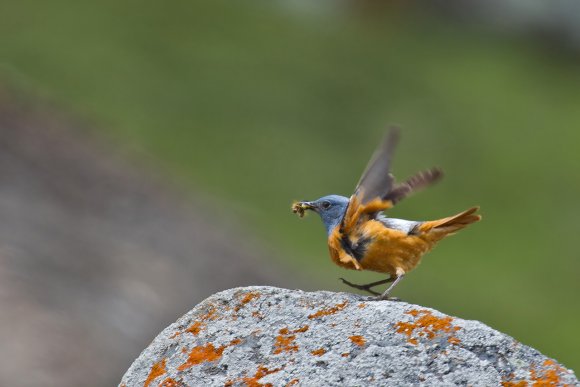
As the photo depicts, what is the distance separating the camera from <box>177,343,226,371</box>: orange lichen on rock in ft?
20.7

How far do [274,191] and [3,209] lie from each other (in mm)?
10236

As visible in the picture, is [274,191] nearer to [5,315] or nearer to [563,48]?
[5,315]

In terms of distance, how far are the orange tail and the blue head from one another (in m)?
0.54

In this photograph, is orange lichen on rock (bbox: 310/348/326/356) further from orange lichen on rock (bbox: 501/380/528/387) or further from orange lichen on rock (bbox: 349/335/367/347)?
orange lichen on rock (bbox: 501/380/528/387)

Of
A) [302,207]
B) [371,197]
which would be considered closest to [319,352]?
[371,197]

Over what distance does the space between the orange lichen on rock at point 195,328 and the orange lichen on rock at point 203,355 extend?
15cm

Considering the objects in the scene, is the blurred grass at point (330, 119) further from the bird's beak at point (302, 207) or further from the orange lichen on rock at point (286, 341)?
the orange lichen on rock at point (286, 341)

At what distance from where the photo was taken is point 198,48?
32750mm

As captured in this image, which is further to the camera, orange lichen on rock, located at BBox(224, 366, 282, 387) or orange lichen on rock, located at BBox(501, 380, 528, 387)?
orange lichen on rock, located at BBox(224, 366, 282, 387)

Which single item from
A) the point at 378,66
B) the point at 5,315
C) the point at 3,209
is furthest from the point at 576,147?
the point at 5,315

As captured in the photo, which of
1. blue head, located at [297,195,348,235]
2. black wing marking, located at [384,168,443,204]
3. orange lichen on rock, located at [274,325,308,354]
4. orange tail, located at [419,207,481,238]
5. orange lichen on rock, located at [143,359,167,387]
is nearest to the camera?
orange lichen on rock, located at [274,325,308,354]

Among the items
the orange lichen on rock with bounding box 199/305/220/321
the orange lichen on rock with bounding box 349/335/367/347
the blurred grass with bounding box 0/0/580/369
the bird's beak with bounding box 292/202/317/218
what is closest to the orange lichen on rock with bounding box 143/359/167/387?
the orange lichen on rock with bounding box 199/305/220/321

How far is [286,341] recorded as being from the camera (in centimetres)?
629

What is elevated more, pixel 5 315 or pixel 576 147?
pixel 576 147
